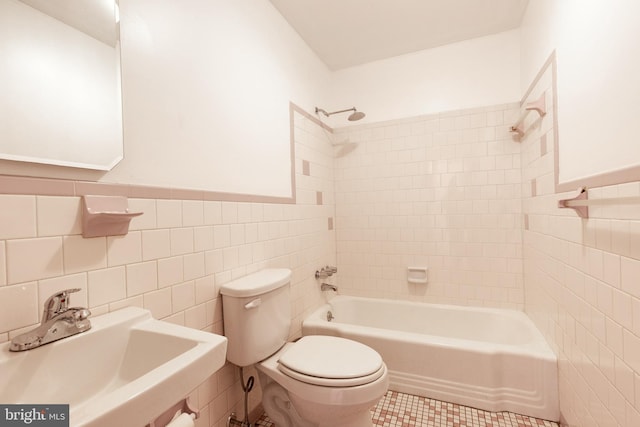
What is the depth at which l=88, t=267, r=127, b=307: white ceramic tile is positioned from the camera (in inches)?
35.4

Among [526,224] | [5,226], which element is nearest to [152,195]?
[5,226]

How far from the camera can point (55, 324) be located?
738 millimetres

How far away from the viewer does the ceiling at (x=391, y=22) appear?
192 cm

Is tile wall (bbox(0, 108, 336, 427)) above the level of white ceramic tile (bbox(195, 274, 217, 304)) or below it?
above

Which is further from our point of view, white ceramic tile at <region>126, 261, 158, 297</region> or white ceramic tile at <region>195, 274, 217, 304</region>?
white ceramic tile at <region>195, 274, 217, 304</region>

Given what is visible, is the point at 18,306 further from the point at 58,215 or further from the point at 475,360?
the point at 475,360

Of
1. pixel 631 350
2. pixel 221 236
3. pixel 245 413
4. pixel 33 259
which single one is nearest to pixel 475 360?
pixel 631 350

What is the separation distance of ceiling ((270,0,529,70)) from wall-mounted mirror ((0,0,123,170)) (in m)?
1.35

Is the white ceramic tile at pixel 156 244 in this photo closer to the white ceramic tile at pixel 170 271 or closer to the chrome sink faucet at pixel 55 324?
the white ceramic tile at pixel 170 271

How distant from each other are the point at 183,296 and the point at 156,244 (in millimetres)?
259

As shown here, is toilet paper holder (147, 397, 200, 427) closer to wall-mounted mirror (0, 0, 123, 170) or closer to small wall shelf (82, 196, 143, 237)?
small wall shelf (82, 196, 143, 237)

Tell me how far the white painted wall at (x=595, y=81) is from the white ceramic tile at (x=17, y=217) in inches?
67.5

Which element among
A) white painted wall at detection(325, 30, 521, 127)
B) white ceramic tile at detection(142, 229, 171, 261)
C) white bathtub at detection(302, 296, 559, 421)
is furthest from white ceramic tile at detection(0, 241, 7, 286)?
white painted wall at detection(325, 30, 521, 127)

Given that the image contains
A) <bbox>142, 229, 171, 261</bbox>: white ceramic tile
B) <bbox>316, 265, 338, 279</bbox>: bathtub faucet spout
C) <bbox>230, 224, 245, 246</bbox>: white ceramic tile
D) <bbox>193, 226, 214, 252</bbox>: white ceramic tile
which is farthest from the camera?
<bbox>316, 265, 338, 279</bbox>: bathtub faucet spout
